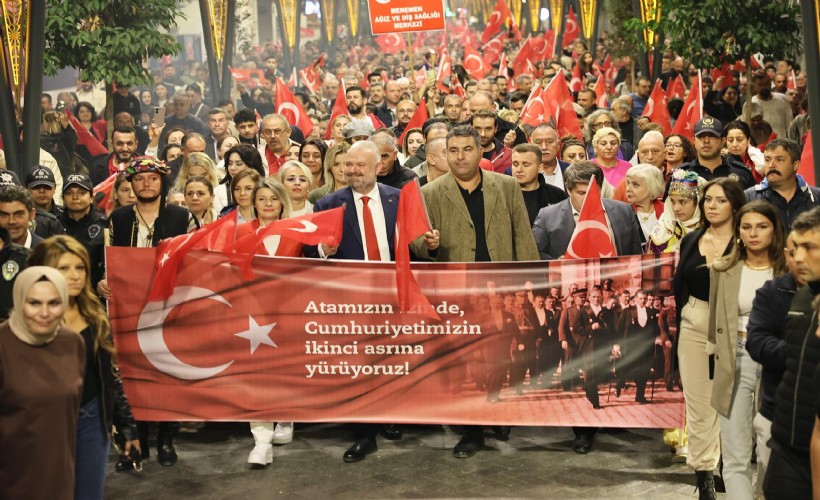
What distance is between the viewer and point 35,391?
5.44 meters

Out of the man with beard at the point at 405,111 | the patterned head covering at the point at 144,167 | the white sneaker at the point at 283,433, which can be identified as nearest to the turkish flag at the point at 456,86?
the man with beard at the point at 405,111

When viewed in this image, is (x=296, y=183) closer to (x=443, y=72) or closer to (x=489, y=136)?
(x=489, y=136)

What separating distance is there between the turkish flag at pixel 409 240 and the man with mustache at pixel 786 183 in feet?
8.12

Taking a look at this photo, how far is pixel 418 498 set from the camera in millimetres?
7676

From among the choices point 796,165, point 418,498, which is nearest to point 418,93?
point 796,165

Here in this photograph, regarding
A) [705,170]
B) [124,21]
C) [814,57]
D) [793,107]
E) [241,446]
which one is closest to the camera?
[241,446]

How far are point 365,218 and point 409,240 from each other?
0.57 m

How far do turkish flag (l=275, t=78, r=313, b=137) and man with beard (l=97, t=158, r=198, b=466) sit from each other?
6537 millimetres

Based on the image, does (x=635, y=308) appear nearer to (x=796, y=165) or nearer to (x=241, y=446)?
(x=796, y=165)

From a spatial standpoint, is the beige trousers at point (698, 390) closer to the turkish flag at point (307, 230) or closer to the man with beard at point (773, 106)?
the turkish flag at point (307, 230)

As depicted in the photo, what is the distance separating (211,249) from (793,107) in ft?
41.0

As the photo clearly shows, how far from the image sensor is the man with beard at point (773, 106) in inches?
681

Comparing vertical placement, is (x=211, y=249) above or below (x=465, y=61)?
below

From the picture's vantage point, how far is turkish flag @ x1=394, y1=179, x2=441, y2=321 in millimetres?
8219
